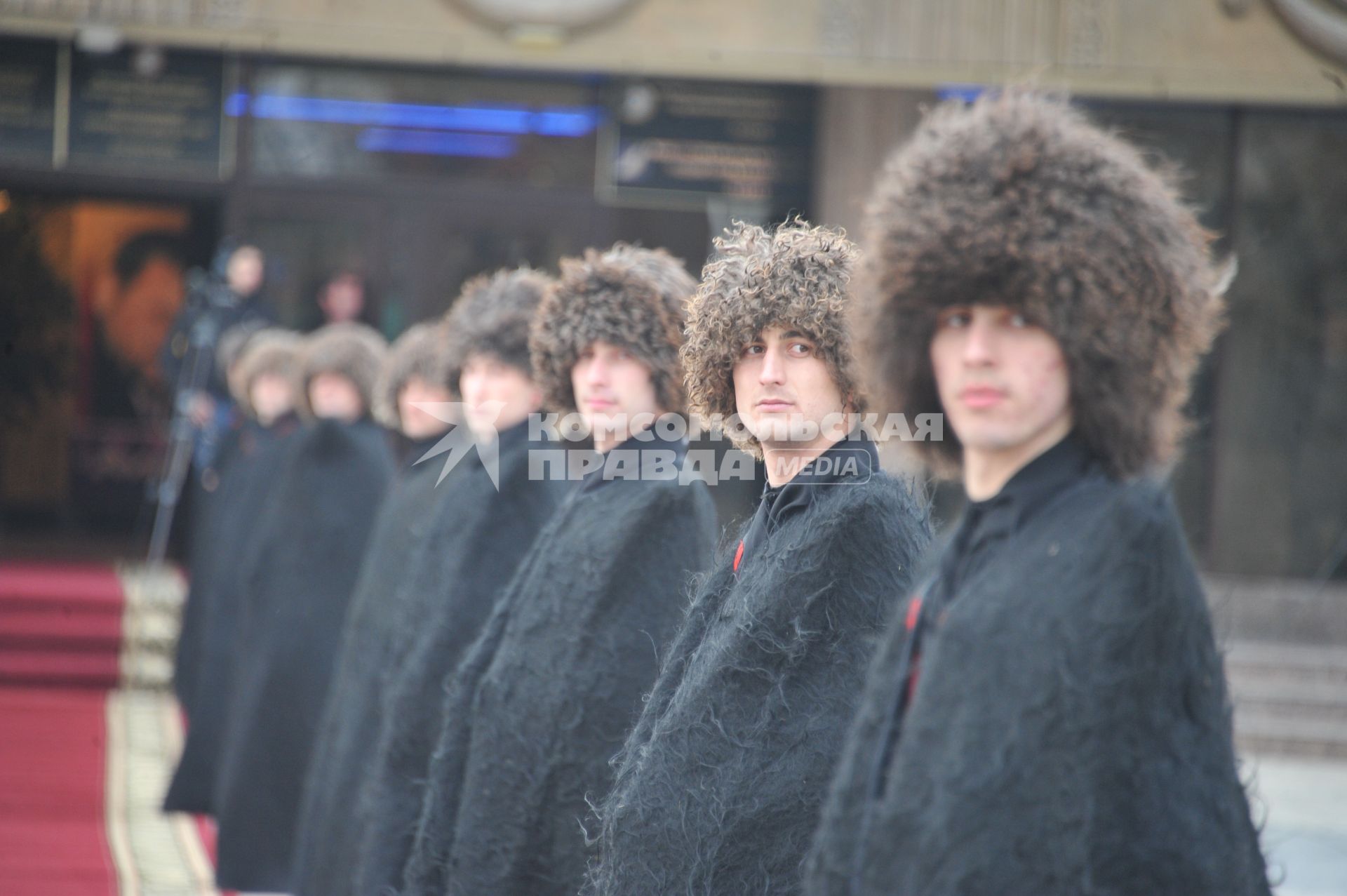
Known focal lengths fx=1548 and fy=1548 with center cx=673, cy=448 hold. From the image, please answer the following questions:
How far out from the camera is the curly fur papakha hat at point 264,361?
23.4ft

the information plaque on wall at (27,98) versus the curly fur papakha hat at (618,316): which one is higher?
the information plaque on wall at (27,98)

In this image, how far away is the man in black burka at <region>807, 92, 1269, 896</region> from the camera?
5.16 ft

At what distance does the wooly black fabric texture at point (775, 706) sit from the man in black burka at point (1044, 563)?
0.51 metres

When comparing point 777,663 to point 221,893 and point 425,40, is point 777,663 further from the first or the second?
point 425,40

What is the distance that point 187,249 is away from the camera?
12.2 m

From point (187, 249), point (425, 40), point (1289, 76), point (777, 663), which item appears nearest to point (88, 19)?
point (425, 40)

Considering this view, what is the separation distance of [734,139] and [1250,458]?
3.69m

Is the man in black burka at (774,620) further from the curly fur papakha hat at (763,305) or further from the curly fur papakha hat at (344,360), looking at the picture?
the curly fur papakha hat at (344,360)

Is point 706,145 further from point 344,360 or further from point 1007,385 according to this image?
point 1007,385

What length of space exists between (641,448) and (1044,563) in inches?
→ 63.0

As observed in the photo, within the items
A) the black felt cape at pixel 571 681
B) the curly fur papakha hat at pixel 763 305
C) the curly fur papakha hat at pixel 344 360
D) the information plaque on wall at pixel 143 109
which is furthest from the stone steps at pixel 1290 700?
the information plaque on wall at pixel 143 109

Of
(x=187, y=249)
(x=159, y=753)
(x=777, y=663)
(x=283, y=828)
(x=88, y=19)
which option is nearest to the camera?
(x=777, y=663)

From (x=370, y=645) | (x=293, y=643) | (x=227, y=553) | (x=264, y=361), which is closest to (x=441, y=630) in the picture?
(x=370, y=645)

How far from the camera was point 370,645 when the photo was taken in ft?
14.3
